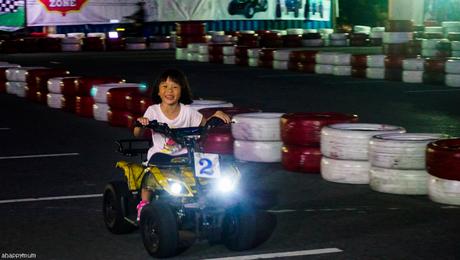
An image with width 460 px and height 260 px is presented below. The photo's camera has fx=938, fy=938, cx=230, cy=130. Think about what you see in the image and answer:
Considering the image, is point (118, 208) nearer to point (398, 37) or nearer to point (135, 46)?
point (398, 37)

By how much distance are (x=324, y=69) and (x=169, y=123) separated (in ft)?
56.3

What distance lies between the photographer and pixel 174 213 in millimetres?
5766

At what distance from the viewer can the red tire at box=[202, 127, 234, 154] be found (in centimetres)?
1012

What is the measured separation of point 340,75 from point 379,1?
30183 millimetres

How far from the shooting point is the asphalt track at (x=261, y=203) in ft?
20.1

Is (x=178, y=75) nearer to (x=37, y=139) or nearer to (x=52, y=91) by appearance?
(x=37, y=139)

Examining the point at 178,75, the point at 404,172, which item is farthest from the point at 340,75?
the point at 178,75

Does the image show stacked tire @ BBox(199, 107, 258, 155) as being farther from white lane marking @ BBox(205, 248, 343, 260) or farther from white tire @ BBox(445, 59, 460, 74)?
white tire @ BBox(445, 59, 460, 74)

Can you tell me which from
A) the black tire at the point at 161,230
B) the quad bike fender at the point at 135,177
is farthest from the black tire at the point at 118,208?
the black tire at the point at 161,230

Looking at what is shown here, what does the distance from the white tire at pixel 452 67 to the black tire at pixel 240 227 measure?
14289 millimetres

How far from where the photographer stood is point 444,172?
7441 mm

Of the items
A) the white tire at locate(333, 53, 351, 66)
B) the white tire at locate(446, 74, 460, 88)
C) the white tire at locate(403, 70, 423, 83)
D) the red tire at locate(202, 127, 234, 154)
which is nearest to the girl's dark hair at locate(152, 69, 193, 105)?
the red tire at locate(202, 127, 234, 154)

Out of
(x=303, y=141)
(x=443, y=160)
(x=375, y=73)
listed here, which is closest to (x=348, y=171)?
(x=303, y=141)

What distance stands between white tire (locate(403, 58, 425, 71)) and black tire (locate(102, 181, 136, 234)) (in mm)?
14806
